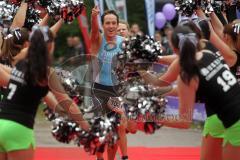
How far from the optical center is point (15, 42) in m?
5.32

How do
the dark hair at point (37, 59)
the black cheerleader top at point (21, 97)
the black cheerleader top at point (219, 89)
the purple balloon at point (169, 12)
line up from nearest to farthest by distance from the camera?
the dark hair at point (37, 59), the black cheerleader top at point (21, 97), the black cheerleader top at point (219, 89), the purple balloon at point (169, 12)

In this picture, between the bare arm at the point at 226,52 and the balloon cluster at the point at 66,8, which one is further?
the balloon cluster at the point at 66,8

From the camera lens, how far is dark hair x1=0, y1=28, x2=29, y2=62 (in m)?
5.20

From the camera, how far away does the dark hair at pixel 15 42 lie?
5195 mm

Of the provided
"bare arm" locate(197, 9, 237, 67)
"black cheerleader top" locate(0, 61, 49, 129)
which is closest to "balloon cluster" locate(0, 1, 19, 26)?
"black cheerleader top" locate(0, 61, 49, 129)

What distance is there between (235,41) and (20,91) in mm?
2080

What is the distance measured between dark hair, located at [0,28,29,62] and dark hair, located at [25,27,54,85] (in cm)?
70

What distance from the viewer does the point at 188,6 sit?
21.9 feet

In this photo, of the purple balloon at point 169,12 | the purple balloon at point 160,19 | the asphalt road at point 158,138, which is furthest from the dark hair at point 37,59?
the purple balloon at point 160,19

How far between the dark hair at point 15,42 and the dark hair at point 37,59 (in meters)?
0.70

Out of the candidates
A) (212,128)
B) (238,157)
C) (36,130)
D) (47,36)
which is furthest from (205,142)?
(36,130)

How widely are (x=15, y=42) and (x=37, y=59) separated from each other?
968mm

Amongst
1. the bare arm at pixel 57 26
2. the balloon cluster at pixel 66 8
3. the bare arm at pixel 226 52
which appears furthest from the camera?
the balloon cluster at pixel 66 8

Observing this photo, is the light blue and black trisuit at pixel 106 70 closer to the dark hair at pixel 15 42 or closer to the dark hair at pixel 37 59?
the dark hair at pixel 15 42
